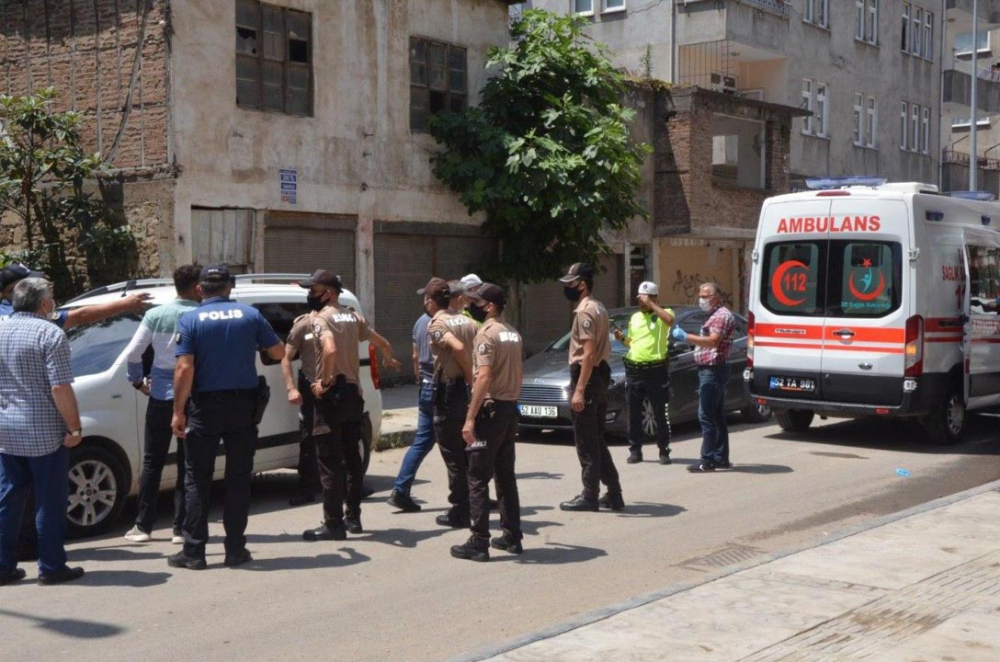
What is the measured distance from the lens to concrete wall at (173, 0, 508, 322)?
1662 centimetres

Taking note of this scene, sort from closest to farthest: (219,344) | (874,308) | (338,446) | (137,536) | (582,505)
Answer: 1. (219,344)
2. (338,446)
3. (137,536)
4. (582,505)
5. (874,308)

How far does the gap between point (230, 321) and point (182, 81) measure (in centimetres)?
960

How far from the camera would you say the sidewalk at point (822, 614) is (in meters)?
5.88

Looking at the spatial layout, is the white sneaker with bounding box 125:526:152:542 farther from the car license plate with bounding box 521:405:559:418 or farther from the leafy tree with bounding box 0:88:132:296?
the leafy tree with bounding box 0:88:132:296

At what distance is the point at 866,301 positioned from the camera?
44.1 feet

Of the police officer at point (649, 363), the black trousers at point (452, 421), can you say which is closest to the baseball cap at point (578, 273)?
the black trousers at point (452, 421)

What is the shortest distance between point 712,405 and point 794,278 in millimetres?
2965

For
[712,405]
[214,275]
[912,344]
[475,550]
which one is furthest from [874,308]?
[214,275]

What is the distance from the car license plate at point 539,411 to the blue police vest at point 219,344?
6.33 m

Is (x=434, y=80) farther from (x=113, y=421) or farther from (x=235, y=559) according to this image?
(x=235, y=559)

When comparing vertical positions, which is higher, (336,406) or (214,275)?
(214,275)

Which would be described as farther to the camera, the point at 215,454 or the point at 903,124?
the point at 903,124

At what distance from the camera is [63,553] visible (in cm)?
750

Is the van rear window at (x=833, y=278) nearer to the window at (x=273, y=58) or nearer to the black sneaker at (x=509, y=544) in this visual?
the black sneaker at (x=509, y=544)
